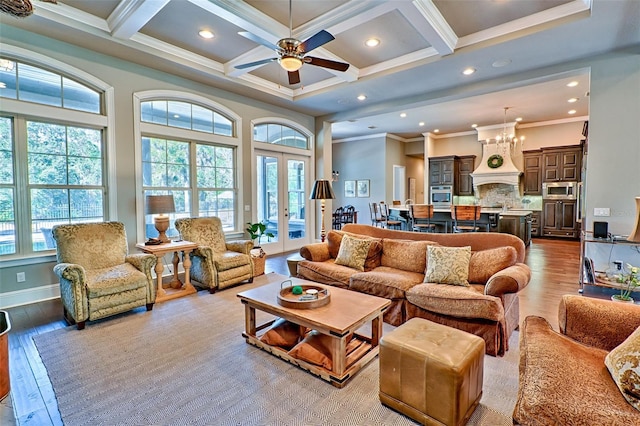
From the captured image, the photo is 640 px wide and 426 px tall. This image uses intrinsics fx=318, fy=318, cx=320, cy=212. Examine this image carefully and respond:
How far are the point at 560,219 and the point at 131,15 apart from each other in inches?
401

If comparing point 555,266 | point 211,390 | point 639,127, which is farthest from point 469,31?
point 211,390

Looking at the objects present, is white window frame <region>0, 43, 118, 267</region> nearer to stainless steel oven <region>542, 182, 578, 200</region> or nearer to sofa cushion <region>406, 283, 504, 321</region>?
sofa cushion <region>406, 283, 504, 321</region>

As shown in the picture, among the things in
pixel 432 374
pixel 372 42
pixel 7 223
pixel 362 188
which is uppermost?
pixel 372 42

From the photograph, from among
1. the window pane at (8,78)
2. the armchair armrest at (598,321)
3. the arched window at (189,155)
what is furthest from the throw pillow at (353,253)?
the window pane at (8,78)

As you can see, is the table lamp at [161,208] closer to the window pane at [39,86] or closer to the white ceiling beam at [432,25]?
the window pane at [39,86]

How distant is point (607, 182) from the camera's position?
423cm

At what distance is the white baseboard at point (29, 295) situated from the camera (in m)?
3.66

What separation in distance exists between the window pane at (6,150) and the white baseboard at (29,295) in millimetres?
1298

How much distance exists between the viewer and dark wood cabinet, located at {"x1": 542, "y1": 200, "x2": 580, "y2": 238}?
27.4 feet

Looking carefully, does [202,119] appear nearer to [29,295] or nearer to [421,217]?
[29,295]

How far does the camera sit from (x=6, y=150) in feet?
11.9

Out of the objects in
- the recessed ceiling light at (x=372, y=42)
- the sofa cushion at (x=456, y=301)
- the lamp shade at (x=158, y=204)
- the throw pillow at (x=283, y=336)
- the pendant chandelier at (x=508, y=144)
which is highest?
the recessed ceiling light at (x=372, y=42)

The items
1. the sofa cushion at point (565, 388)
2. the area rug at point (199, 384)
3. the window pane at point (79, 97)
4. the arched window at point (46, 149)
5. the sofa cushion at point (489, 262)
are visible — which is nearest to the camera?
the sofa cushion at point (565, 388)

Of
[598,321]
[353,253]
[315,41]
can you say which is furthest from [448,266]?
[315,41]
